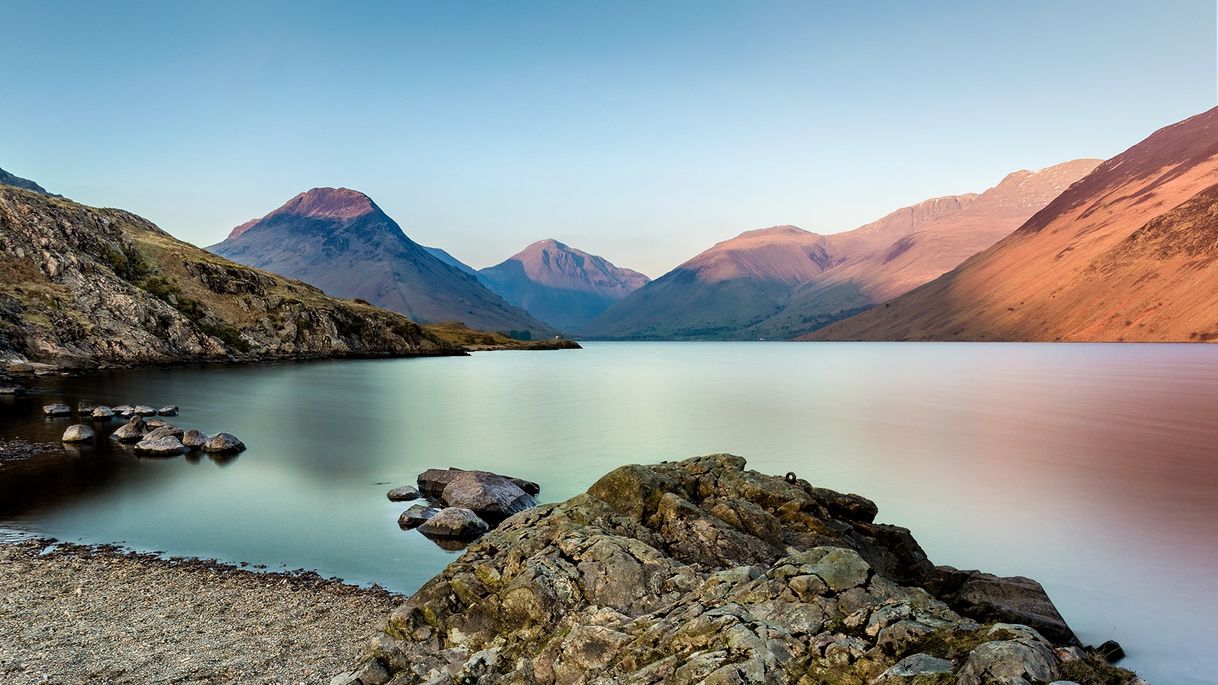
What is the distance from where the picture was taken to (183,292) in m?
155

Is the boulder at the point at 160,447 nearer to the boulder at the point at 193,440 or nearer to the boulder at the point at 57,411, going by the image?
the boulder at the point at 193,440

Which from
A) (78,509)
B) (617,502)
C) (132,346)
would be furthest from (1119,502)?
(132,346)

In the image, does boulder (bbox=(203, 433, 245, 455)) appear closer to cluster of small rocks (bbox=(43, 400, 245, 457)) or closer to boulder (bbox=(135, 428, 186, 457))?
cluster of small rocks (bbox=(43, 400, 245, 457))

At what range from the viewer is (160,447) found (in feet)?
158

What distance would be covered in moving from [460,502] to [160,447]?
29.3m

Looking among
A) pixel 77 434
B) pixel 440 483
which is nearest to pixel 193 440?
pixel 77 434

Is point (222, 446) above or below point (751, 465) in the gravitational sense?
above

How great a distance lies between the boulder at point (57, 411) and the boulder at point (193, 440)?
2403 centimetres

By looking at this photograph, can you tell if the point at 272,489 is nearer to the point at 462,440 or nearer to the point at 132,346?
the point at 462,440

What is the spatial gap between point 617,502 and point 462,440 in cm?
4153

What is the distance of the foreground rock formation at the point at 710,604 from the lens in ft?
38.0

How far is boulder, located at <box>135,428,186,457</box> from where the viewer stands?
4753 centimetres

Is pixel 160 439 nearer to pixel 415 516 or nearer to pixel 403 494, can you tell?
pixel 403 494

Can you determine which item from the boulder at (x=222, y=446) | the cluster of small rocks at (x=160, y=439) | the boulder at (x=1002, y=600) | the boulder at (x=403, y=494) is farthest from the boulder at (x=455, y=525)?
the cluster of small rocks at (x=160, y=439)
